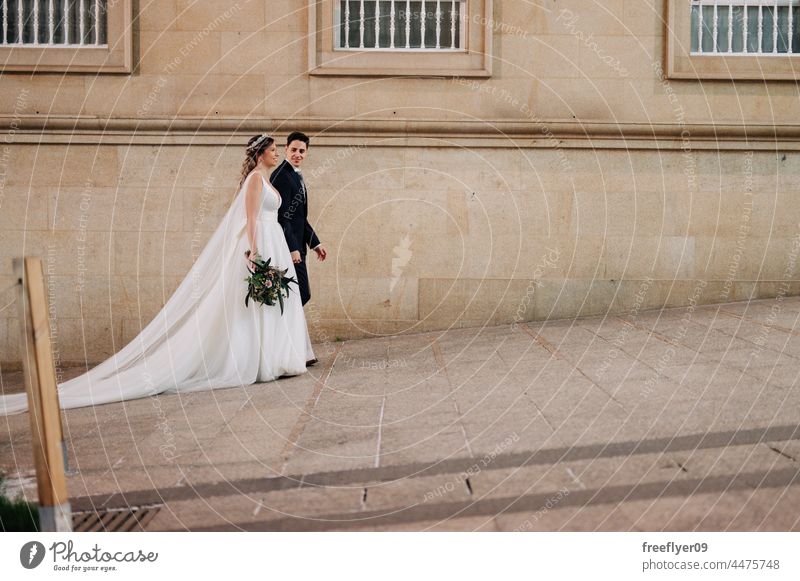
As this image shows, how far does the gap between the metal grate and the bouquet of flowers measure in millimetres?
3562

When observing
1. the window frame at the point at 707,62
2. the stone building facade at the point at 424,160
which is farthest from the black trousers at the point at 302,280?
the window frame at the point at 707,62

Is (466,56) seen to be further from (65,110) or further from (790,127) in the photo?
(65,110)

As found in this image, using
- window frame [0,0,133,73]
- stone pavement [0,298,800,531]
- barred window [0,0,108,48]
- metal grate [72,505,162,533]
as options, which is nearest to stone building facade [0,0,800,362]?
window frame [0,0,133,73]

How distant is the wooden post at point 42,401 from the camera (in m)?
3.60

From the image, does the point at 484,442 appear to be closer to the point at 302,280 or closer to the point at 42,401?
the point at 42,401

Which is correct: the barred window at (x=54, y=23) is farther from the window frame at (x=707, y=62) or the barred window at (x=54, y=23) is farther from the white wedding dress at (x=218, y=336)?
the window frame at (x=707, y=62)

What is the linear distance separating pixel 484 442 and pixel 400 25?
666 cm

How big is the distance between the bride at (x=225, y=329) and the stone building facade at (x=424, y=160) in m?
2.17

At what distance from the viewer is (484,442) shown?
5348mm

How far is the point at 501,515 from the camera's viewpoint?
393 centimetres

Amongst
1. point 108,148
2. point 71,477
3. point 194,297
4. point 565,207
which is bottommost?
point 71,477

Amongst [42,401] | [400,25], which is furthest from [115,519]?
[400,25]
